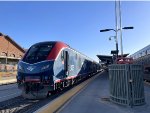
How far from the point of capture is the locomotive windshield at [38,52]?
618 inches

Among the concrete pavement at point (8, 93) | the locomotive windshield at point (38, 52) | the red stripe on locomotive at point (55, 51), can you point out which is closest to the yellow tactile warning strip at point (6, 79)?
the concrete pavement at point (8, 93)

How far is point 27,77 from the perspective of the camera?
1506cm

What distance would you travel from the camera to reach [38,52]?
1628cm

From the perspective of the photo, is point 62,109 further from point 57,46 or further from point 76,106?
point 57,46

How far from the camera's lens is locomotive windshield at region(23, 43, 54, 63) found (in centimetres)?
1569

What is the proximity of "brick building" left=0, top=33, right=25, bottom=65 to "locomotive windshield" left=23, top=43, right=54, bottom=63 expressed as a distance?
4206cm

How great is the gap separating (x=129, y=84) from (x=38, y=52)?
6.53 metres

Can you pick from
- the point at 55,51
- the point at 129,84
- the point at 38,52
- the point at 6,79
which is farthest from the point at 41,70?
the point at 6,79

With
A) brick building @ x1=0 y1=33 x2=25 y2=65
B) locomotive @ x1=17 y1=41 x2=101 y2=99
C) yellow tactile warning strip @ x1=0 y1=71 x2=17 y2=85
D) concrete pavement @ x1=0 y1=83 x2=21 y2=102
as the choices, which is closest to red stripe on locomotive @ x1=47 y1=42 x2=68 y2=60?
locomotive @ x1=17 y1=41 x2=101 y2=99

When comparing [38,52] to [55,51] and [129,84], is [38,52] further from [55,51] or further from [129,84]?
[129,84]

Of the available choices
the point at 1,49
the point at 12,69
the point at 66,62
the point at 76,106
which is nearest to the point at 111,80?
the point at 76,106

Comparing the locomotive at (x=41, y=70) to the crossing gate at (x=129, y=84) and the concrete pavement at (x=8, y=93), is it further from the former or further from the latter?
the crossing gate at (x=129, y=84)

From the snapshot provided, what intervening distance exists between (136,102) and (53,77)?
16.9 ft

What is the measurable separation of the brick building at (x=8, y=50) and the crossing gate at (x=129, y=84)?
47822 millimetres
